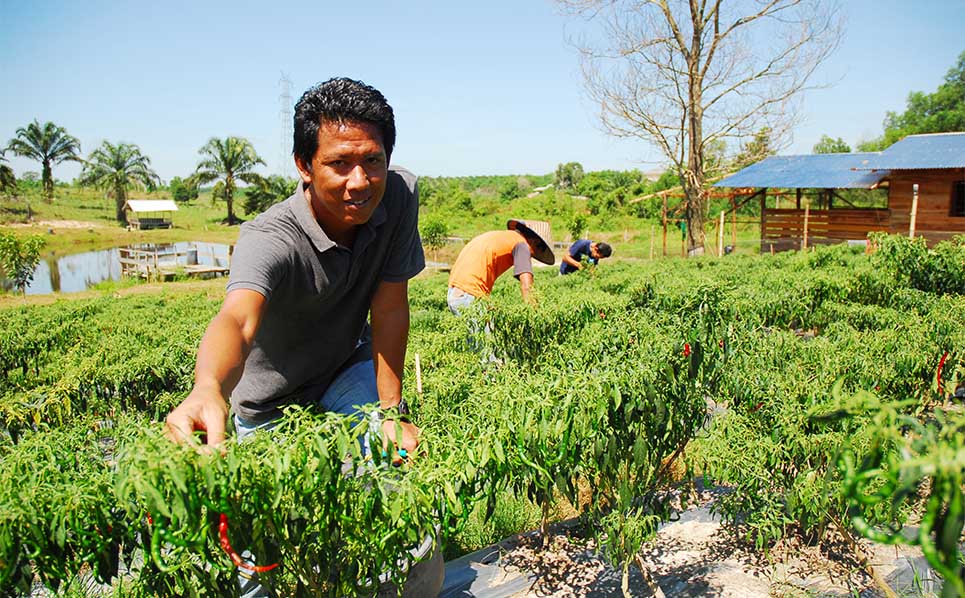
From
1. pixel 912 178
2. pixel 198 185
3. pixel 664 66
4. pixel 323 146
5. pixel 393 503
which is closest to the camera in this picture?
pixel 393 503

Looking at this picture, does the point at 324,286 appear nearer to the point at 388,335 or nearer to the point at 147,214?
the point at 388,335

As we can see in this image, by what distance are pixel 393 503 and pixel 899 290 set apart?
653 centimetres

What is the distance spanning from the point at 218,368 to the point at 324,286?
577mm

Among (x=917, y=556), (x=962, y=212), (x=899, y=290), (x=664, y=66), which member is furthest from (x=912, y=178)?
(x=917, y=556)

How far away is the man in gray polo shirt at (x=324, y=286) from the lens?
189 centimetres

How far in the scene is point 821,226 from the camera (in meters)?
21.2

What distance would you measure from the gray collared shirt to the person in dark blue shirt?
17.9 feet

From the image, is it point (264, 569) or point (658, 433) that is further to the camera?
point (658, 433)

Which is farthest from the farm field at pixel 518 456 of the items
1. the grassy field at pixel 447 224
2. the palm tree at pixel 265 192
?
the palm tree at pixel 265 192

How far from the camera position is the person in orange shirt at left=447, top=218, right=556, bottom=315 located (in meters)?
5.88

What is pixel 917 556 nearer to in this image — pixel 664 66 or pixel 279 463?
pixel 279 463

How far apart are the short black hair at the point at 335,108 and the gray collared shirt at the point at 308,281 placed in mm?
249

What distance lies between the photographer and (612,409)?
2.54m

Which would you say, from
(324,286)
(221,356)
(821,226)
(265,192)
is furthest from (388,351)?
(265,192)
